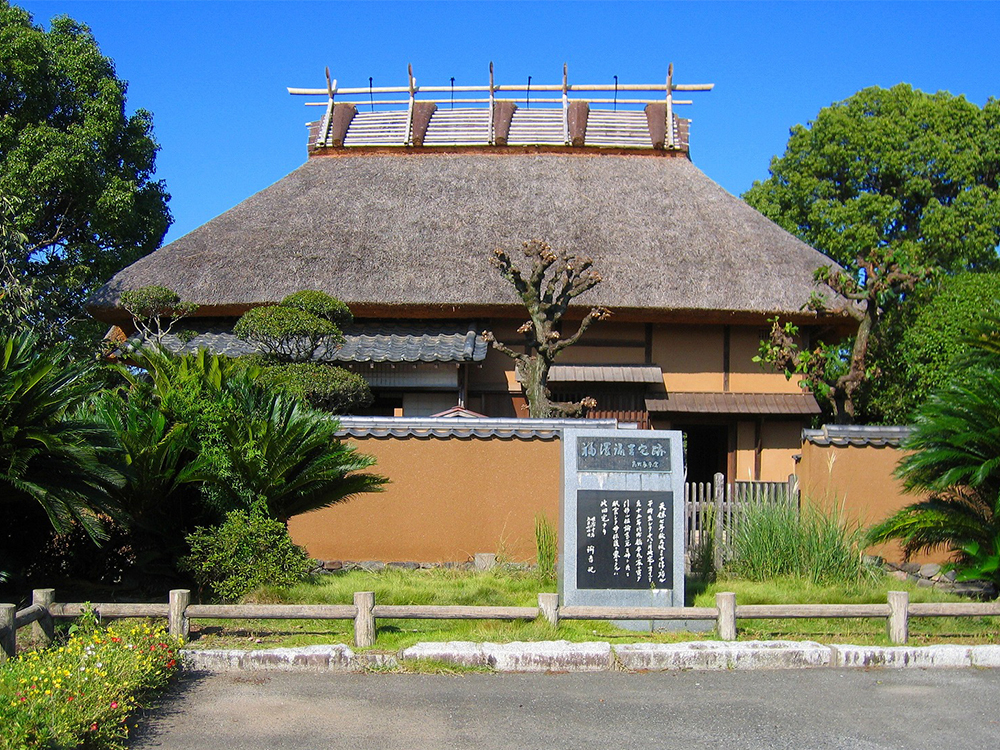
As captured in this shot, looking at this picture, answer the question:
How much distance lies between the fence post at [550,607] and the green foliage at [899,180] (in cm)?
1700

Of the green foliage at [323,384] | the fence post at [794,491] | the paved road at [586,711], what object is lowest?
the paved road at [586,711]

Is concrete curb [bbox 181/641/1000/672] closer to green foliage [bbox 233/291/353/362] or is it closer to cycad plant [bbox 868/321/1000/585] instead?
cycad plant [bbox 868/321/1000/585]

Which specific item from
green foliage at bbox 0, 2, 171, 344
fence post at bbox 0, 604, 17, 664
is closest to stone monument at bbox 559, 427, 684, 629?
fence post at bbox 0, 604, 17, 664

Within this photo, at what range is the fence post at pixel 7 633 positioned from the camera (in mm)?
5863

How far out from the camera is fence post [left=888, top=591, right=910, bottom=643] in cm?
704

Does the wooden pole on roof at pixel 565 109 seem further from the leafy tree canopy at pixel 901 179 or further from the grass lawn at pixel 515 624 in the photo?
the grass lawn at pixel 515 624

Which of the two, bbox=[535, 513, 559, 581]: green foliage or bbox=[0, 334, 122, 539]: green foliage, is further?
bbox=[535, 513, 559, 581]: green foliage

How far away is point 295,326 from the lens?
11672 mm

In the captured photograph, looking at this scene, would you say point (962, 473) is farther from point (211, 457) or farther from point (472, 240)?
point (472, 240)

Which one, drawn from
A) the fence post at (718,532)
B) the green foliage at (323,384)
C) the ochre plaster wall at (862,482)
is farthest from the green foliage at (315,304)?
the ochre plaster wall at (862,482)

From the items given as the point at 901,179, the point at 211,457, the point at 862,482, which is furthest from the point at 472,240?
the point at 901,179

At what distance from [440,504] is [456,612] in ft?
12.9

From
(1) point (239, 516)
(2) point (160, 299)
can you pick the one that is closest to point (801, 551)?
(1) point (239, 516)

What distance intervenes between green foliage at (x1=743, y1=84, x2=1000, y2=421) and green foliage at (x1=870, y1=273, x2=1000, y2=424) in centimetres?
660
